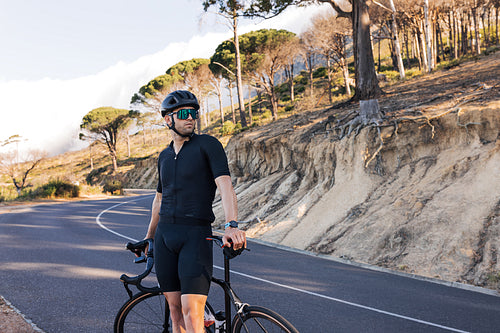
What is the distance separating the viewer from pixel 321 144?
1430cm

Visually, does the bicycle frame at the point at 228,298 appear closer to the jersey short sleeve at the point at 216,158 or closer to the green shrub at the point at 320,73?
the jersey short sleeve at the point at 216,158

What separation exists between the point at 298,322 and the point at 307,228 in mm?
6884

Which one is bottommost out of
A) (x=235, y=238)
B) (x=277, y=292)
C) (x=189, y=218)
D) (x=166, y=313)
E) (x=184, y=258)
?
(x=277, y=292)

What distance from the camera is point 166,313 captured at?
3.24 m

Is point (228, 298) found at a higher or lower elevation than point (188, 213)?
lower

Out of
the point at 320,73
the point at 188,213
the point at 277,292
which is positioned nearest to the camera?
the point at 188,213

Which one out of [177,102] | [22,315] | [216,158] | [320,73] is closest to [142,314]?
[216,158]

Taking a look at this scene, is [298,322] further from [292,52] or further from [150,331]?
[292,52]

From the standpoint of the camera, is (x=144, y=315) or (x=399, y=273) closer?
(x=144, y=315)

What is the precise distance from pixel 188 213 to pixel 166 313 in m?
1.11

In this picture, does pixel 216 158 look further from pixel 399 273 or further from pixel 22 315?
pixel 399 273

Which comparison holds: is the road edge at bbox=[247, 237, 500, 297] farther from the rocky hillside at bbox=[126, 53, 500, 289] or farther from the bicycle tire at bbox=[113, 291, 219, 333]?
the bicycle tire at bbox=[113, 291, 219, 333]

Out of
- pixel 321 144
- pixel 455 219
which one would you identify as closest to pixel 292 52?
pixel 321 144

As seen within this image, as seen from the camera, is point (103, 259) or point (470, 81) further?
point (470, 81)
